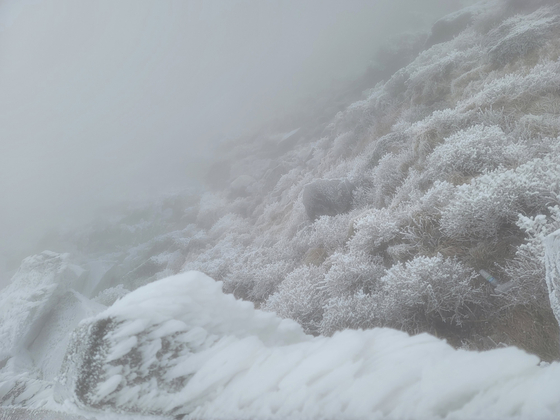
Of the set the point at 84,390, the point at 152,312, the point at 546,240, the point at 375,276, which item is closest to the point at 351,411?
the point at 152,312

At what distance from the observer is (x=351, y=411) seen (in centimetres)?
94

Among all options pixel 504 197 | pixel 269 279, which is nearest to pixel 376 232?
pixel 504 197

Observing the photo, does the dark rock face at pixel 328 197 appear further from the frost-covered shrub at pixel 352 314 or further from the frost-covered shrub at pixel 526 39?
the frost-covered shrub at pixel 526 39

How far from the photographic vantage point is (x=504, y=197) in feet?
9.27

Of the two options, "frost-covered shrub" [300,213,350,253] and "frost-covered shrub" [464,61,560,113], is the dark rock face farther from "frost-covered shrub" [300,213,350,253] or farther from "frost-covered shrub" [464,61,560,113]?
"frost-covered shrub" [464,61,560,113]

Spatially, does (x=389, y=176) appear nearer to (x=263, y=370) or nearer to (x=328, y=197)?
(x=328, y=197)

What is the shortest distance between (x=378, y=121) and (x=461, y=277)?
9490 millimetres

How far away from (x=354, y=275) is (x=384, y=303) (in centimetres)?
75

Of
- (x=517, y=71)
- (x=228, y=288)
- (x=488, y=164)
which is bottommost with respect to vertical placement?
(x=228, y=288)

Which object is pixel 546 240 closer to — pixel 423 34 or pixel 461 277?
pixel 461 277

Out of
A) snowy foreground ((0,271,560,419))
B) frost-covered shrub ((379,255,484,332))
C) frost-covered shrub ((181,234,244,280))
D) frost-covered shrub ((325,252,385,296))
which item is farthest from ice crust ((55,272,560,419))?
frost-covered shrub ((181,234,244,280))

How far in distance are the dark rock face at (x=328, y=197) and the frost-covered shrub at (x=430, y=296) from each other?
4311 mm

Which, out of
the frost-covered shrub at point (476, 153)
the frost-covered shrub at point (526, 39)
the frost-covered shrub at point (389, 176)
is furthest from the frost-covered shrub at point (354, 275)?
the frost-covered shrub at point (526, 39)

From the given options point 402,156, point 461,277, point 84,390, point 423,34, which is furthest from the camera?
point 423,34
